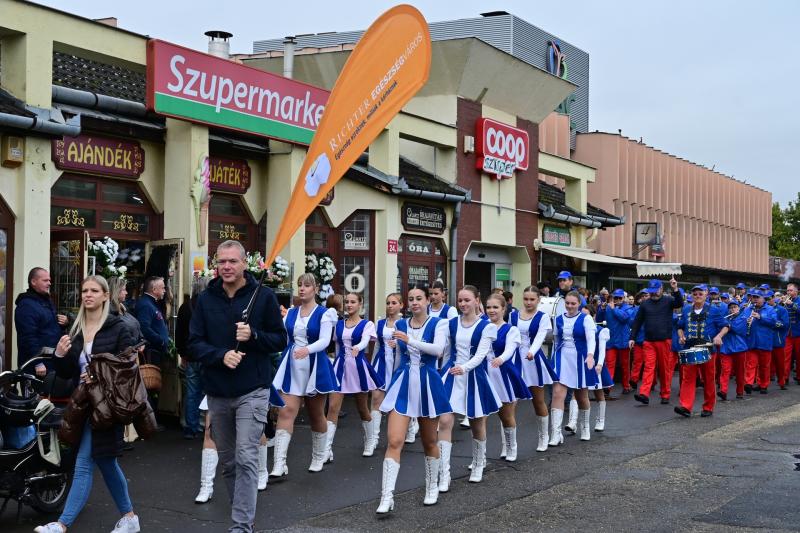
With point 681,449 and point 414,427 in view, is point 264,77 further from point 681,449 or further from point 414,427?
point 681,449

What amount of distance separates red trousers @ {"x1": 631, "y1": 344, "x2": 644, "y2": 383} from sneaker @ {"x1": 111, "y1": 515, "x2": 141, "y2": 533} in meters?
12.7

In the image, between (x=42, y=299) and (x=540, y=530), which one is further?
(x=42, y=299)

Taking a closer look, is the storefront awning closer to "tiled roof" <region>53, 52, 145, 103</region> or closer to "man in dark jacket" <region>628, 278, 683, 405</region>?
"man in dark jacket" <region>628, 278, 683, 405</region>

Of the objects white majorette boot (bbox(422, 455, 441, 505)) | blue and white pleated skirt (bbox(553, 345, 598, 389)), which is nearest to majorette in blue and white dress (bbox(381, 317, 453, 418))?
white majorette boot (bbox(422, 455, 441, 505))

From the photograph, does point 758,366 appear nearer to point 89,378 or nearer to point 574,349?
point 574,349

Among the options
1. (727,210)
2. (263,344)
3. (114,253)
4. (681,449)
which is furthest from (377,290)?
(727,210)

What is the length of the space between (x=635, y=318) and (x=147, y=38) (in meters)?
9.08

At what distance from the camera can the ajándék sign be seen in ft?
74.4

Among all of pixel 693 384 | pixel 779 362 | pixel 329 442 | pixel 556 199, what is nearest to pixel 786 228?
pixel 556 199

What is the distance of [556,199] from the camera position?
2834 centimetres

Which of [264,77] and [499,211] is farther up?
[264,77]

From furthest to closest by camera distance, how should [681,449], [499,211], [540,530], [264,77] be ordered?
[499,211] < [264,77] < [681,449] < [540,530]

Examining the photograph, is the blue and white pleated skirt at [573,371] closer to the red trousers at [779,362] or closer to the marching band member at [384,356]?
the marching band member at [384,356]

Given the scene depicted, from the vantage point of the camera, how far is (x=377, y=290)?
1939cm
